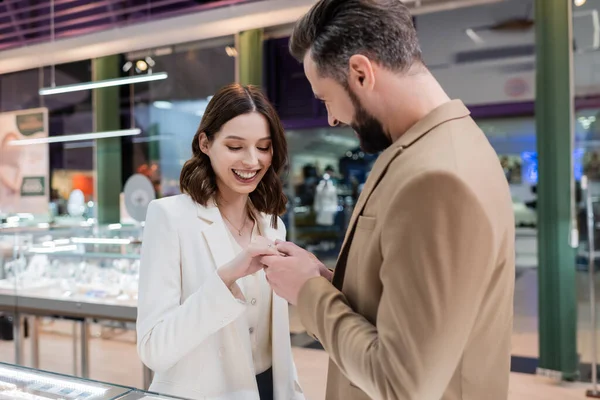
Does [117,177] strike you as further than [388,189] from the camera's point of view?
Yes

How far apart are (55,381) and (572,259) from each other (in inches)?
168

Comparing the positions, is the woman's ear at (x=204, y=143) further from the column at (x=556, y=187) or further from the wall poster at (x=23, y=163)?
the wall poster at (x=23, y=163)

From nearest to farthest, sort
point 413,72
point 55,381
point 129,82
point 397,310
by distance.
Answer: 1. point 397,310
2. point 413,72
3. point 55,381
4. point 129,82

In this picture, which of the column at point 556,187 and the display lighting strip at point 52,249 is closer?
the display lighting strip at point 52,249

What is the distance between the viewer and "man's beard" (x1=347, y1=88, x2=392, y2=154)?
3.00 ft

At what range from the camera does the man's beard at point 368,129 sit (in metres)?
0.91

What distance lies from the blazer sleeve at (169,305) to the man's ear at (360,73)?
1.92 feet

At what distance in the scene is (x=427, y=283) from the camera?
0.72m

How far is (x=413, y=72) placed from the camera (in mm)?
901

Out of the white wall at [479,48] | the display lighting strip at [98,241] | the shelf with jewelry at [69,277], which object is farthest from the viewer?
the white wall at [479,48]

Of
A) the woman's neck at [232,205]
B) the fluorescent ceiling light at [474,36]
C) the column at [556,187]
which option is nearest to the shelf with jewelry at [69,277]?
the woman's neck at [232,205]

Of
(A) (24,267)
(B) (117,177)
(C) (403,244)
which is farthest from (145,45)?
(C) (403,244)

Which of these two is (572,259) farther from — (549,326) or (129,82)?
(129,82)

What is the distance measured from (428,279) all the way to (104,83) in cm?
631
